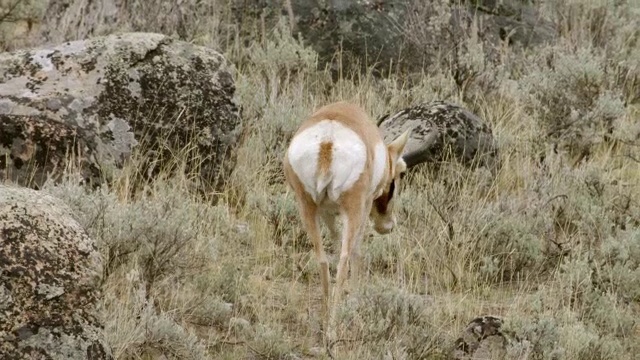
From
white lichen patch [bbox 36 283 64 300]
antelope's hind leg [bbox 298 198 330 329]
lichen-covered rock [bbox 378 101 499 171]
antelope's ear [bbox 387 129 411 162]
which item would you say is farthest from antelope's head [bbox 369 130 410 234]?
white lichen patch [bbox 36 283 64 300]

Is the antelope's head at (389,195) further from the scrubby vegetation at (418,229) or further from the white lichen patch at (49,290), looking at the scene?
the white lichen patch at (49,290)

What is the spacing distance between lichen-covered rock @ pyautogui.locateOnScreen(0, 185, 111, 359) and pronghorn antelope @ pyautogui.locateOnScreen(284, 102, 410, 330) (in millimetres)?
1767

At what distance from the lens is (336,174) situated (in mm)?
5652

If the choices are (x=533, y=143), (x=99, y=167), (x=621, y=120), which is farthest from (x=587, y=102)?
(x=99, y=167)

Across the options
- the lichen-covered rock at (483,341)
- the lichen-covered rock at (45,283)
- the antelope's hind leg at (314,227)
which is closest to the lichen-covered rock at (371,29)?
the antelope's hind leg at (314,227)

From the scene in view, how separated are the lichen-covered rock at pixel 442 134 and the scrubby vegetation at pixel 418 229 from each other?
0.42ft

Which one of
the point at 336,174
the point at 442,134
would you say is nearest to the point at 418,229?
the point at 442,134

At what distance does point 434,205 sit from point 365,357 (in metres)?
2.28

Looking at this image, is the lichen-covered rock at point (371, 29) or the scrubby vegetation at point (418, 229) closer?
the scrubby vegetation at point (418, 229)

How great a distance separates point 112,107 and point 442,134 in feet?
7.68

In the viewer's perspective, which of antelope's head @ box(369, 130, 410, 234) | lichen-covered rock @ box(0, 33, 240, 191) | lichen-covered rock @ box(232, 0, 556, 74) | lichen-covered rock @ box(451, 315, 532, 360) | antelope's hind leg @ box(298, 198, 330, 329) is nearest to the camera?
lichen-covered rock @ box(451, 315, 532, 360)

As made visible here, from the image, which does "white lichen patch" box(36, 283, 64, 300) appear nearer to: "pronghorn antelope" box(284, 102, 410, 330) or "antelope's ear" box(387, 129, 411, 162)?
"pronghorn antelope" box(284, 102, 410, 330)

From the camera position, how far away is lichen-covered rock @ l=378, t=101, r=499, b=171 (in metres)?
8.42

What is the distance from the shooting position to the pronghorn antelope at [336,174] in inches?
223
